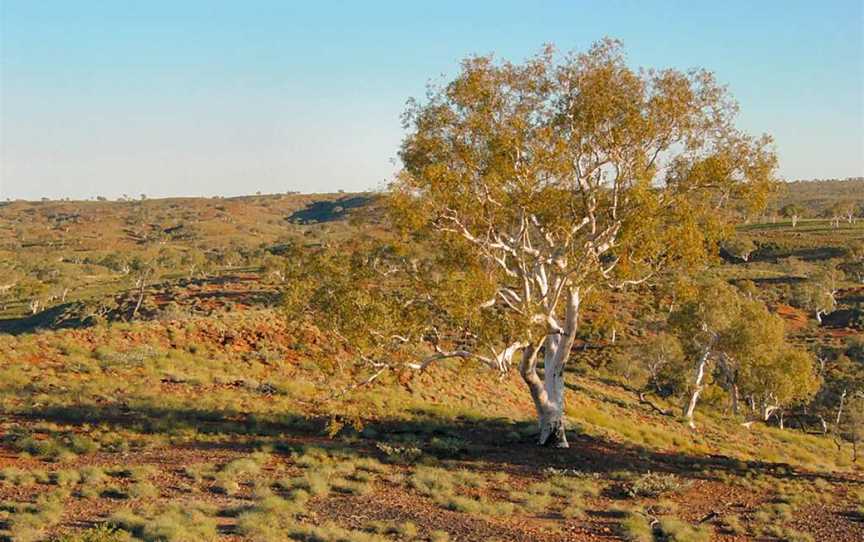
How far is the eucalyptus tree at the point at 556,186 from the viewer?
17500 mm

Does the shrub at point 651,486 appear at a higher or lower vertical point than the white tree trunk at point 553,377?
lower

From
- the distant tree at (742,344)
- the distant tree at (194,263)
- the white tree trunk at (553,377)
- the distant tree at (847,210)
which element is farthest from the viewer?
the distant tree at (847,210)

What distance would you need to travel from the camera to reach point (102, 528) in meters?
11.6

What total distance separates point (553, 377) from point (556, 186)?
595cm

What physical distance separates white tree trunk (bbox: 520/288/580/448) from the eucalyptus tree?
0.09 meters

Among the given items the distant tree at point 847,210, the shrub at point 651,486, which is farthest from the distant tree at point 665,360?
the distant tree at point 847,210

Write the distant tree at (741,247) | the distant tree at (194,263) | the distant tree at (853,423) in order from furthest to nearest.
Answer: the distant tree at (194,263) → the distant tree at (741,247) → the distant tree at (853,423)

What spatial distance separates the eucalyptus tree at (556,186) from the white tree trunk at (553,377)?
0.30 ft

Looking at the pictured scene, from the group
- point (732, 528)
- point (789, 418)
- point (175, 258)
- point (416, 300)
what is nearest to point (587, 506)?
point (732, 528)

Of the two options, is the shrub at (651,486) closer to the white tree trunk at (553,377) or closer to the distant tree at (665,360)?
the white tree trunk at (553,377)

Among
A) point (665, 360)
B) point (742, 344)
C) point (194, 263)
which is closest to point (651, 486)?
point (742, 344)

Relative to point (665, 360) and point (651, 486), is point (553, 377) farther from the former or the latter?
point (665, 360)

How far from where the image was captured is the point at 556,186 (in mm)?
18312

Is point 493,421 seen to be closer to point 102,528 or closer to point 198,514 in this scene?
point 198,514
